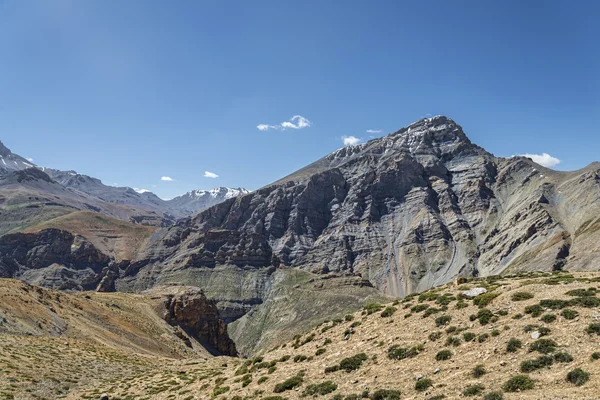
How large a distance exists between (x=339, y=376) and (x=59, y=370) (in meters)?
34.9

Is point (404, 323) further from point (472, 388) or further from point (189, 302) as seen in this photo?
point (189, 302)

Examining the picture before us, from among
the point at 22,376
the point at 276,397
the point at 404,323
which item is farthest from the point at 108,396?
the point at 404,323

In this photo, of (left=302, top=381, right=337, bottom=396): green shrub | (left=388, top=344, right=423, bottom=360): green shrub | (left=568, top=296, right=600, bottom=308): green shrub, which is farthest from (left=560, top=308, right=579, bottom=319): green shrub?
(left=302, top=381, right=337, bottom=396): green shrub

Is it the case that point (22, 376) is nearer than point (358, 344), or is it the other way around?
point (358, 344)

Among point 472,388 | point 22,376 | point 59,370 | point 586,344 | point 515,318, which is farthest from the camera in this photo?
point 59,370

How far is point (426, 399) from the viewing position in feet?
56.1

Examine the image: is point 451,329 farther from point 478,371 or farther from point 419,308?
point 419,308

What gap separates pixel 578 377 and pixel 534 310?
7251 mm

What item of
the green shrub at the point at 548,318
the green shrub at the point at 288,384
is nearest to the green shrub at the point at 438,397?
the green shrub at the point at 548,318

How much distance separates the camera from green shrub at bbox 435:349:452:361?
68.4ft

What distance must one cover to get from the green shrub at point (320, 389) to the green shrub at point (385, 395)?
3.03 metres

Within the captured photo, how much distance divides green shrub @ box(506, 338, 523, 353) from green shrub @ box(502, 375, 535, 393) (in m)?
2.86

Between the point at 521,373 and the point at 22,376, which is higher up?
the point at 521,373

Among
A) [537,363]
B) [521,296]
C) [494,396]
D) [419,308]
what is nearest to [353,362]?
[419,308]
